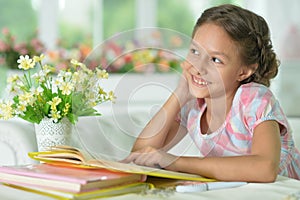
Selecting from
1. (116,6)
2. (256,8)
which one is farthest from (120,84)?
(116,6)

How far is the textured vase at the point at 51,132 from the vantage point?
156 cm

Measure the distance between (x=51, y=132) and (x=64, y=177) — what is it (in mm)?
518

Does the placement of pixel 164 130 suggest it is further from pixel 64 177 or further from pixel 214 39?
pixel 64 177

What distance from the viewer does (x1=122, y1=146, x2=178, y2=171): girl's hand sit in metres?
1.20

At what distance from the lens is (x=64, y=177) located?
1051mm

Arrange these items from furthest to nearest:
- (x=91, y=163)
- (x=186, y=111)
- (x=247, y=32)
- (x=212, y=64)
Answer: (x=186, y=111) < (x=247, y=32) < (x=212, y=64) < (x=91, y=163)

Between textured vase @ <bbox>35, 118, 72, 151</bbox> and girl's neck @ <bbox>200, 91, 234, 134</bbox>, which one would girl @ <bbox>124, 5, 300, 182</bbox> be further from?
textured vase @ <bbox>35, 118, 72, 151</bbox>

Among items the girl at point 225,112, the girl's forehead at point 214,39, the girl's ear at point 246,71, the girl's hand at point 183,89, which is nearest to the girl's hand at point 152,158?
the girl at point 225,112

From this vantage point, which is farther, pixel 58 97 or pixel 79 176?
pixel 58 97

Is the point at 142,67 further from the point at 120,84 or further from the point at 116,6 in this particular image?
the point at 116,6

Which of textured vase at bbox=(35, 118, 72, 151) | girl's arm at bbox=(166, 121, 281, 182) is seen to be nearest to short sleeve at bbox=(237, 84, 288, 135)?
girl's arm at bbox=(166, 121, 281, 182)

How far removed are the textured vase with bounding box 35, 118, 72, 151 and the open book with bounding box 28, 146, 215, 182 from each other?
0.92 ft

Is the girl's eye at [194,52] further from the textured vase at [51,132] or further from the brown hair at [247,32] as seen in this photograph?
the textured vase at [51,132]

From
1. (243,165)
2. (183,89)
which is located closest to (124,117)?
(183,89)
